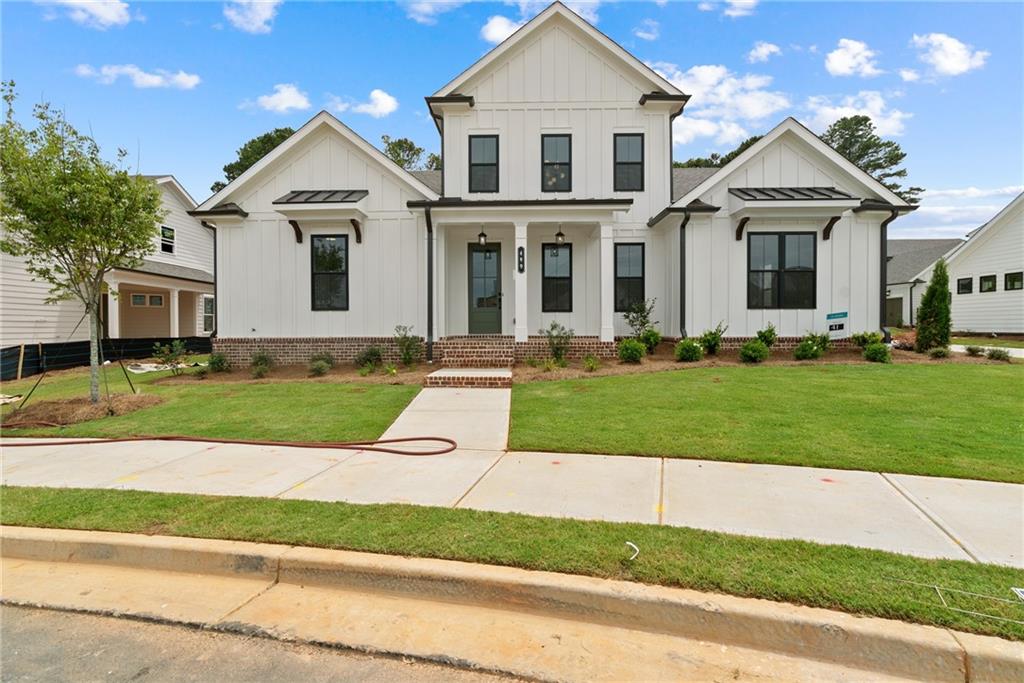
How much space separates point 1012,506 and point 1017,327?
80.0ft

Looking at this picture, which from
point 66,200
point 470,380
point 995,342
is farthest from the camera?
point 995,342

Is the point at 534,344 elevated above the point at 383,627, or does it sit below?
above

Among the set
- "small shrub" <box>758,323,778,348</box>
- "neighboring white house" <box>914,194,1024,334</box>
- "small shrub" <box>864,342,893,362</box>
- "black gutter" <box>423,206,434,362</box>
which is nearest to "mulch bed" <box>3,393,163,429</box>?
"black gutter" <box>423,206,434,362</box>

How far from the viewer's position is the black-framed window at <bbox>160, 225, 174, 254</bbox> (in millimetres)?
21297

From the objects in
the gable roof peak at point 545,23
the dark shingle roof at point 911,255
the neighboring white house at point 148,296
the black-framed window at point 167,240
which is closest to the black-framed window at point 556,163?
the gable roof peak at point 545,23

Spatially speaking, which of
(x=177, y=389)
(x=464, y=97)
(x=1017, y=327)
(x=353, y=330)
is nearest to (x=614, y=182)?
(x=464, y=97)

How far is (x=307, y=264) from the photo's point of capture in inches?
523

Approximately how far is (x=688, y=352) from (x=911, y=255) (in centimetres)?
2887

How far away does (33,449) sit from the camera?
6359 mm

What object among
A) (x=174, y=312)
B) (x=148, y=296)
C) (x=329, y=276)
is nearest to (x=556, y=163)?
(x=329, y=276)

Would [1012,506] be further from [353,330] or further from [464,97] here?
[464,97]

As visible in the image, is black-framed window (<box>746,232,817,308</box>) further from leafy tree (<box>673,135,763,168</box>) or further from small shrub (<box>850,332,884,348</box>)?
leafy tree (<box>673,135,763,168</box>)

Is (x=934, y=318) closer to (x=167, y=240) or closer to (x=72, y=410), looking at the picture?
(x=72, y=410)

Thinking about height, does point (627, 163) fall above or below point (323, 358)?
above
